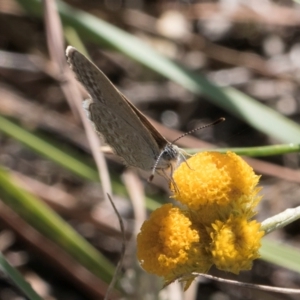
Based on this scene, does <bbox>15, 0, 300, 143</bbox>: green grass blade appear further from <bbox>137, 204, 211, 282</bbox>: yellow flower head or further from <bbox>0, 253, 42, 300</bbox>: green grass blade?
<bbox>0, 253, 42, 300</bbox>: green grass blade

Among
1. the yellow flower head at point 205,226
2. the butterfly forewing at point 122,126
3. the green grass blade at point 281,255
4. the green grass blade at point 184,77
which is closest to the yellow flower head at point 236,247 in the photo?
the yellow flower head at point 205,226

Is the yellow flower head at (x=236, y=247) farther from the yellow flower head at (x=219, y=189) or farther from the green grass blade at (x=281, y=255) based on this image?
the green grass blade at (x=281, y=255)

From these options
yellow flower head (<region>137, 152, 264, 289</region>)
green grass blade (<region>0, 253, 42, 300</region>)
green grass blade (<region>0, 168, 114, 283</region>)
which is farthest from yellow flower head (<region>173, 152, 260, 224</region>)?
green grass blade (<region>0, 168, 114, 283</region>)

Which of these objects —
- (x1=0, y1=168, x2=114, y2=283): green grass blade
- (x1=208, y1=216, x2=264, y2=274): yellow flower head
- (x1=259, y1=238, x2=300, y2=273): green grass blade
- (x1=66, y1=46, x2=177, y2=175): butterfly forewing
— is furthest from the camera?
(x1=0, y1=168, x2=114, y2=283): green grass blade

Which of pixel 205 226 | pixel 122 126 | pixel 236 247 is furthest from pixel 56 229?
pixel 236 247

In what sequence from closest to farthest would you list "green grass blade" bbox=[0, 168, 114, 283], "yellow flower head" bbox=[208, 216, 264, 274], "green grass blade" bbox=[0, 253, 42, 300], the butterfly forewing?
"yellow flower head" bbox=[208, 216, 264, 274] → "green grass blade" bbox=[0, 253, 42, 300] → the butterfly forewing → "green grass blade" bbox=[0, 168, 114, 283]

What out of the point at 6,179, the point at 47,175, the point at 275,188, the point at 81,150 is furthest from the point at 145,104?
the point at 6,179

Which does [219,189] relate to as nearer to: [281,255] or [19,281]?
[19,281]

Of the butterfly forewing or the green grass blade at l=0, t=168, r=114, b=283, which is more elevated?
the butterfly forewing

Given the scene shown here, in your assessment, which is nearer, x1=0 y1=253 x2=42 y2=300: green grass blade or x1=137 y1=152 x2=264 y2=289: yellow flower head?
x1=137 y1=152 x2=264 y2=289: yellow flower head
